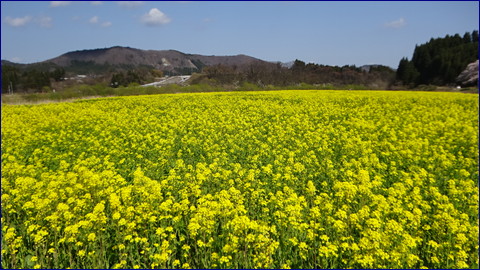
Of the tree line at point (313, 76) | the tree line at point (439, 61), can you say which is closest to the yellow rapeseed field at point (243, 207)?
the tree line at point (313, 76)

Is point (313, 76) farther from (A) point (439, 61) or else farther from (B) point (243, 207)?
(B) point (243, 207)

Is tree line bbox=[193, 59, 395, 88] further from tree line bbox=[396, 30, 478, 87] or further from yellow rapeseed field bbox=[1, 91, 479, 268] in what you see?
yellow rapeseed field bbox=[1, 91, 479, 268]

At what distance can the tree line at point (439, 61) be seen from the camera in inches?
2111

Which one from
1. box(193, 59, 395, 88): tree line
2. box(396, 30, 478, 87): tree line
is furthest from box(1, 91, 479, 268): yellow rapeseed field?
box(396, 30, 478, 87): tree line

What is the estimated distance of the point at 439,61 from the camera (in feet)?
183

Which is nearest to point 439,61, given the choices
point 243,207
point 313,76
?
point 313,76

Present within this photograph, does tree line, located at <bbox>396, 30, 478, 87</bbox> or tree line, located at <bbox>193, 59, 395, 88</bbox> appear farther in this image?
tree line, located at <bbox>193, 59, 395, 88</bbox>

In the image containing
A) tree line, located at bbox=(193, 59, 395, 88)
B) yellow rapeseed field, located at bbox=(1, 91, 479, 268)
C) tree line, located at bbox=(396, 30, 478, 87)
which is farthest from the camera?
tree line, located at bbox=(193, 59, 395, 88)

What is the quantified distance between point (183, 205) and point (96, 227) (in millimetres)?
1461

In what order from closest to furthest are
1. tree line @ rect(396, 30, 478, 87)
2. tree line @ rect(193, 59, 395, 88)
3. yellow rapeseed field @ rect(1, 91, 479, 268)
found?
1. yellow rapeseed field @ rect(1, 91, 479, 268)
2. tree line @ rect(396, 30, 478, 87)
3. tree line @ rect(193, 59, 395, 88)

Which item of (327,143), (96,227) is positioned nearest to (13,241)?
(96,227)

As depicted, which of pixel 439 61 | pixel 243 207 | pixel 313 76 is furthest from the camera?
pixel 313 76

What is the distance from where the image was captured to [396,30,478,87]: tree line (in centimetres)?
5362

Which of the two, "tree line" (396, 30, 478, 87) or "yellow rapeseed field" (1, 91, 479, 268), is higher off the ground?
"tree line" (396, 30, 478, 87)
